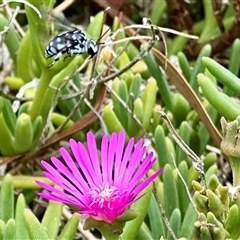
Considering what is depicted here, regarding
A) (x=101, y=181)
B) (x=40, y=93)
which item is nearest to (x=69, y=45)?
(x=40, y=93)

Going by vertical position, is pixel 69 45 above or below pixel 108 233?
above

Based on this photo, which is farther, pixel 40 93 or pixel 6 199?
pixel 40 93

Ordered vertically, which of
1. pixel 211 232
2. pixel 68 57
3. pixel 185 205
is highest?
pixel 68 57

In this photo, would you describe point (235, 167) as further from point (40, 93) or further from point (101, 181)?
point (40, 93)

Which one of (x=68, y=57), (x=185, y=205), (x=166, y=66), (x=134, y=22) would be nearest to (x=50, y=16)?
(x=68, y=57)

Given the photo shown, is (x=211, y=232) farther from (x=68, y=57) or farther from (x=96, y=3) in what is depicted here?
(x=96, y=3)

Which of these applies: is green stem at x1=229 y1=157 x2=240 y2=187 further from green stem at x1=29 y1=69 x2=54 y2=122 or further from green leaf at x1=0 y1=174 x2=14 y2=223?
green stem at x1=29 y1=69 x2=54 y2=122

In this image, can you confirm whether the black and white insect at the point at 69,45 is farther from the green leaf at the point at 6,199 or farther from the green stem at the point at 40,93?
the green leaf at the point at 6,199
